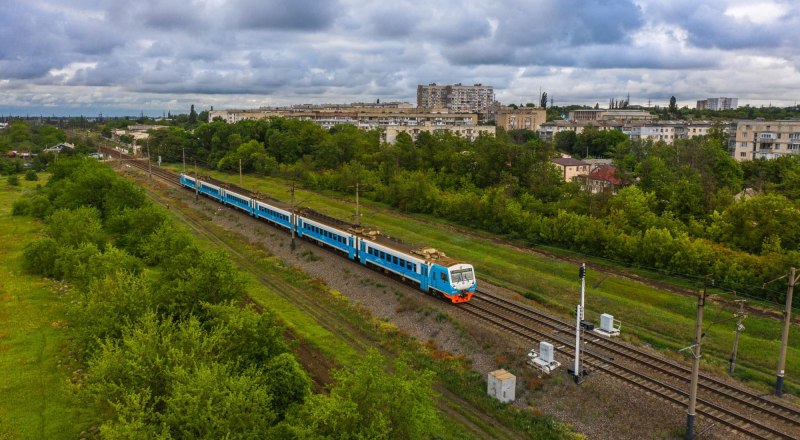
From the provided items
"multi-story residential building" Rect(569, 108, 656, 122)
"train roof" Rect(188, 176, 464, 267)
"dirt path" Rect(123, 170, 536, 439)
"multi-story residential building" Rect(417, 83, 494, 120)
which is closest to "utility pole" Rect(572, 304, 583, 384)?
"dirt path" Rect(123, 170, 536, 439)

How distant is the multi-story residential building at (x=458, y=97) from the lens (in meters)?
187

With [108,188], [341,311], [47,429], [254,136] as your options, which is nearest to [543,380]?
[341,311]

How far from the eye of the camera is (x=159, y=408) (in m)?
18.6

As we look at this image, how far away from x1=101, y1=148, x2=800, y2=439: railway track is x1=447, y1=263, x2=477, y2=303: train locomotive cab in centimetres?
70

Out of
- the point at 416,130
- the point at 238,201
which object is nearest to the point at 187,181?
the point at 238,201

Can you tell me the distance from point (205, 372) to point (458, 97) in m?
180

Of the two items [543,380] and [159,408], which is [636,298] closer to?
[543,380]

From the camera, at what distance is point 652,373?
23.2m

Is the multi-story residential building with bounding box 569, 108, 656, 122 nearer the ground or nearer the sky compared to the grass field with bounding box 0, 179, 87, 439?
nearer the sky

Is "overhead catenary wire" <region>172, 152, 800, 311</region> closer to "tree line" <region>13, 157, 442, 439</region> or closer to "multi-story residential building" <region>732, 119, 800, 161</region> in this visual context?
"tree line" <region>13, 157, 442, 439</region>

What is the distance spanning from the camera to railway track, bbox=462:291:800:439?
19.6 metres

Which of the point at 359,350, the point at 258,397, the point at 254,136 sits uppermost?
the point at 254,136

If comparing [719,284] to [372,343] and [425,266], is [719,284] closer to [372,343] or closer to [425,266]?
[425,266]

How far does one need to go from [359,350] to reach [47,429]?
534 inches
